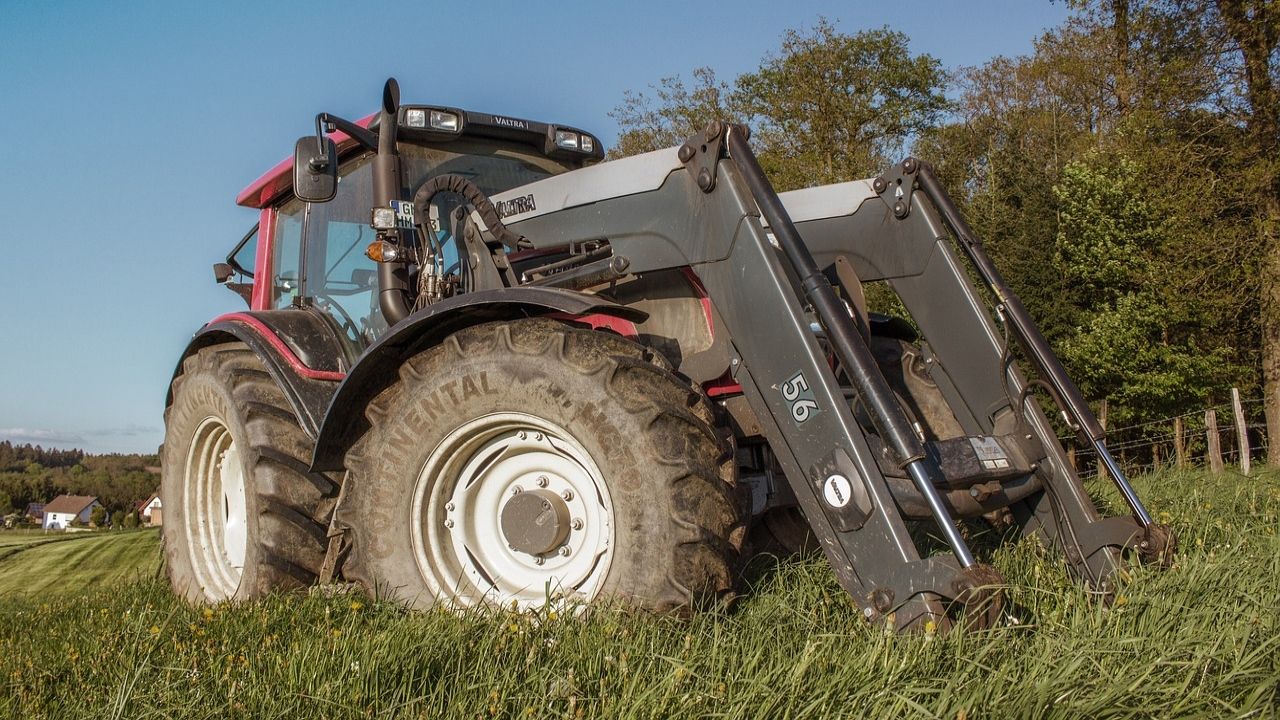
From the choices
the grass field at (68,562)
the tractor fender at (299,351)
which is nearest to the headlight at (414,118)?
the tractor fender at (299,351)

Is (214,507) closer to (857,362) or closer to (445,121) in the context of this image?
(445,121)

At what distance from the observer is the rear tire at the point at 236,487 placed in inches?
179

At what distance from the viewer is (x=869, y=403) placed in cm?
306

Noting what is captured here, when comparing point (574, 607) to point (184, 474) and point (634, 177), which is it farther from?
point (184, 474)

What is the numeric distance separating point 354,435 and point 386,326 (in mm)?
712

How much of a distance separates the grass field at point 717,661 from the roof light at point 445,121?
94.9 inches

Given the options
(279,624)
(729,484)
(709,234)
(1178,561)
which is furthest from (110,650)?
(1178,561)

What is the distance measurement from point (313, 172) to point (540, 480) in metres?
1.84

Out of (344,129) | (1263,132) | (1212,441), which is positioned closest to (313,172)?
(344,129)

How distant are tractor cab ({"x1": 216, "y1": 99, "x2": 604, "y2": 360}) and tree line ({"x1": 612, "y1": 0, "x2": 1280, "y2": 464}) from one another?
552 inches

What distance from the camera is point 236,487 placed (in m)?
5.70

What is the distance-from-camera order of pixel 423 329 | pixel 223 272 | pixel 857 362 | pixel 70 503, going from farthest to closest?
1. pixel 70 503
2. pixel 223 272
3. pixel 423 329
4. pixel 857 362

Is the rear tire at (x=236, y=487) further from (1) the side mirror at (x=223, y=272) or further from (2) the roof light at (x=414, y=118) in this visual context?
(2) the roof light at (x=414, y=118)

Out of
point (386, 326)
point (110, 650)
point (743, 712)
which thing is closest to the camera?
point (743, 712)
